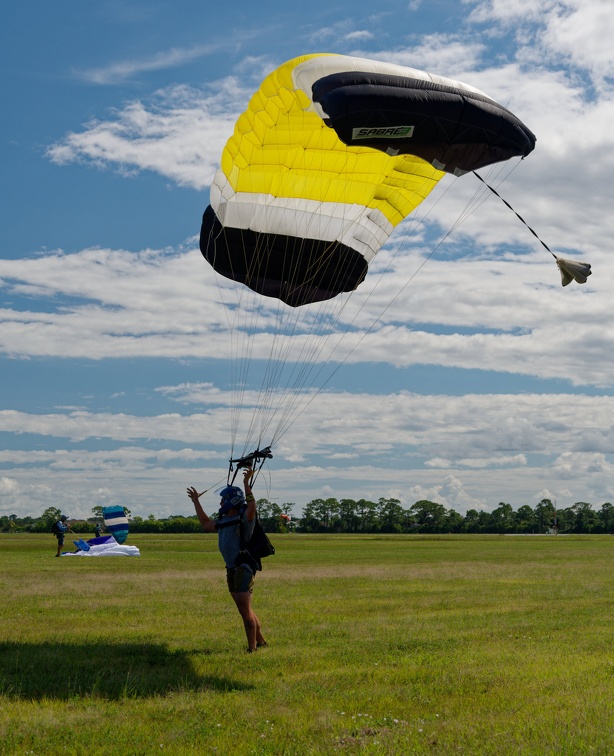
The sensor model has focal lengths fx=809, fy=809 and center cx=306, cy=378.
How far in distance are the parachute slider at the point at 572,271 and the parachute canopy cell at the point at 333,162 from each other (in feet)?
5.57

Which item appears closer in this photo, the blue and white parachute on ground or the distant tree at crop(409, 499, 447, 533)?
the blue and white parachute on ground

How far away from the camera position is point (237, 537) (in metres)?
11.0

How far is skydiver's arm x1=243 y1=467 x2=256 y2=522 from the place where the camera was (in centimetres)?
1066

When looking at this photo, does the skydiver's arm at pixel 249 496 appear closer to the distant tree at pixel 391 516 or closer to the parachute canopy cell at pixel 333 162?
the parachute canopy cell at pixel 333 162

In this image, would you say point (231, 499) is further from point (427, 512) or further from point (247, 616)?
point (427, 512)

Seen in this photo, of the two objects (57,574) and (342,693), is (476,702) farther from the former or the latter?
(57,574)

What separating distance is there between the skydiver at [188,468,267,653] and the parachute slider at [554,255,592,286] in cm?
531

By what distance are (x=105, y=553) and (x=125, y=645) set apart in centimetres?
2211

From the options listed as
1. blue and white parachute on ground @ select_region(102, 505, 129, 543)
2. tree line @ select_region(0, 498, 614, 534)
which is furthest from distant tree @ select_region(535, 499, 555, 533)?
blue and white parachute on ground @ select_region(102, 505, 129, 543)

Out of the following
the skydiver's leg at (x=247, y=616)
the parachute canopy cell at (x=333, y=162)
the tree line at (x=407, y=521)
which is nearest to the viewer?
the parachute canopy cell at (x=333, y=162)

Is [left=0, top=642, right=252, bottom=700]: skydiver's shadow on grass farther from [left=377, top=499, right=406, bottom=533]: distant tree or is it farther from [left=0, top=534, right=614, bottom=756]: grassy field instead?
[left=377, top=499, right=406, bottom=533]: distant tree

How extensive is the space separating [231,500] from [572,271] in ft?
19.2

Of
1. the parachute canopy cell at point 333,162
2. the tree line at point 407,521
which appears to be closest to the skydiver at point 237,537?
the parachute canopy cell at point 333,162

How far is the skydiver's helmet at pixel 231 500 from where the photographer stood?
11188 millimetres
